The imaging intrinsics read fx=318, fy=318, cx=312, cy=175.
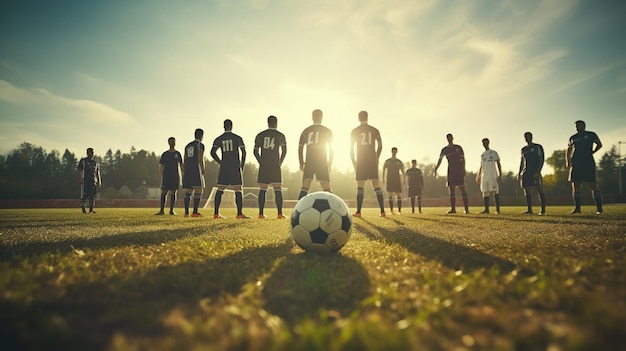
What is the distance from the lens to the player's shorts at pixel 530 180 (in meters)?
10.0

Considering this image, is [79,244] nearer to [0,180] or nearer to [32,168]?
[0,180]

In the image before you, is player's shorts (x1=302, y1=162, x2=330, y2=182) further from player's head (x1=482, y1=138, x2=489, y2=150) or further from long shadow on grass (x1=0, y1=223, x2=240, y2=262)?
player's head (x1=482, y1=138, x2=489, y2=150)

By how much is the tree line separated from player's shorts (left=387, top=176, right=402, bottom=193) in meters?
39.9

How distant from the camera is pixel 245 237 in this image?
4531 millimetres

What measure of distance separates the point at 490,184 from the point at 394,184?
3577 mm

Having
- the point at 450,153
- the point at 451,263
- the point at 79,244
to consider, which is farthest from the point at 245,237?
the point at 450,153

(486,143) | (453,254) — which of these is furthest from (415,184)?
(453,254)

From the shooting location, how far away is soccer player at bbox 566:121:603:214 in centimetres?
898

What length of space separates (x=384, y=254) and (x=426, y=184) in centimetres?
7240

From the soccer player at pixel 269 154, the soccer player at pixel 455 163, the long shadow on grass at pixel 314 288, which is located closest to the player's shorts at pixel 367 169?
the soccer player at pixel 269 154

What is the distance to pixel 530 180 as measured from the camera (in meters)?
10.1

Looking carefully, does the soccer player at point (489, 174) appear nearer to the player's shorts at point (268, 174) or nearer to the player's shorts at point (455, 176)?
the player's shorts at point (455, 176)

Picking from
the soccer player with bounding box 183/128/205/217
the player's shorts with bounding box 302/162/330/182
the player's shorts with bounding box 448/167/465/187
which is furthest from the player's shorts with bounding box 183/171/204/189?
the player's shorts with bounding box 448/167/465/187

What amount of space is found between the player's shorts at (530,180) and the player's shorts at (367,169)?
17.6 feet
